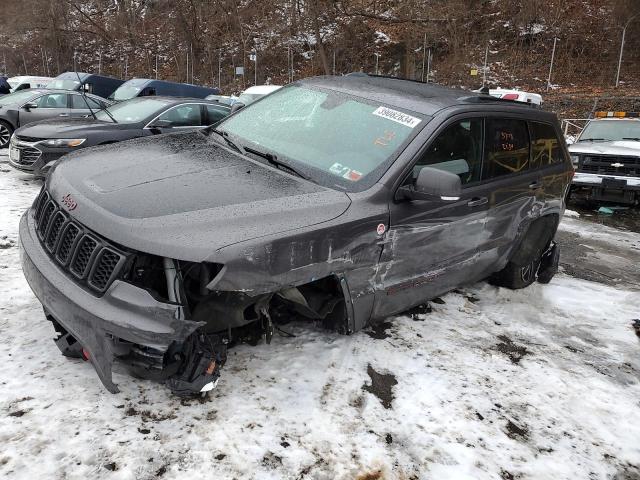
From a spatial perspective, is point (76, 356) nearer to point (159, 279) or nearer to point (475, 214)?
point (159, 279)

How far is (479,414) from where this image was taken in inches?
115

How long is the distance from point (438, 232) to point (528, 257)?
1.72 metres

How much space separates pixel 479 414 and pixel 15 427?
244 centimetres

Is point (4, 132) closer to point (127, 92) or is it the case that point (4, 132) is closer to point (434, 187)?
point (127, 92)

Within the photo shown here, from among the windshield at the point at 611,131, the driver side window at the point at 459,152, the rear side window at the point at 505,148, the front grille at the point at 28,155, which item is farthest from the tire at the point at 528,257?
the windshield at the point at 611,131

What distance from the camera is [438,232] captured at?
11.4ft

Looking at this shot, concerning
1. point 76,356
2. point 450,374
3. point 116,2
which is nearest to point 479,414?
point 450,374

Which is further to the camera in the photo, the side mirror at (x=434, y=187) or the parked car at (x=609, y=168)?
the parked car at (x=609, y=168)

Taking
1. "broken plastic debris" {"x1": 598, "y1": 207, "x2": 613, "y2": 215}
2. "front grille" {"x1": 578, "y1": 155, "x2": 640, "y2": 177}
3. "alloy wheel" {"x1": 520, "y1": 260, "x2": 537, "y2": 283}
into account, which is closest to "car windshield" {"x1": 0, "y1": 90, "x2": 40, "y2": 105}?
"alloy wheel" {"x1": 520, "y1": 260, "x2": 537, "y2": 283}

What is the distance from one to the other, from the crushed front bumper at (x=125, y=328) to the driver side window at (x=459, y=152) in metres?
1.71

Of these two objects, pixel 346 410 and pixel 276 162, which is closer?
pixel 346 410

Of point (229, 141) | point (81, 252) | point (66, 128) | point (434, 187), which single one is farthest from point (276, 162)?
point (66, 128)

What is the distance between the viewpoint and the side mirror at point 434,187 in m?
2.95

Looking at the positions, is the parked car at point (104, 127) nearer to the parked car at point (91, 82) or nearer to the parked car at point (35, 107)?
the parked car at point (35, 107)
